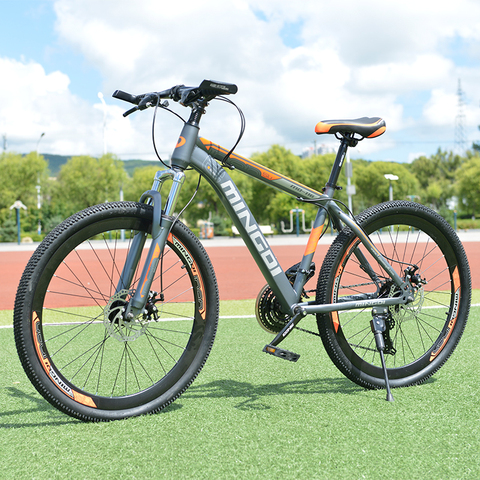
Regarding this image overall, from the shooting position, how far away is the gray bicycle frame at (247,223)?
262 cm

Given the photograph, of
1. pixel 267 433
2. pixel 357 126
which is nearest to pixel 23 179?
pixel 357 126

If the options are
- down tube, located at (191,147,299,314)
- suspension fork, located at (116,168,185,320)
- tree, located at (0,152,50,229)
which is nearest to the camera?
suspension fork, located at (116,168,185,320)

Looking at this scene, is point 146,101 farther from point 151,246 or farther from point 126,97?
point 151,246

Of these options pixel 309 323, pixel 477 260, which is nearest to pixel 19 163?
pixel 477 260

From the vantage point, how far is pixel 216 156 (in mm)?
2818

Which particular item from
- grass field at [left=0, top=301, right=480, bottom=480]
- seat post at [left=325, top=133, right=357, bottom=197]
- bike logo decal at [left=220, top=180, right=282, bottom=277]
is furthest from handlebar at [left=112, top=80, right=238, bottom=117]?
grass field at [left=0, top=301, right=480, bottom=480]

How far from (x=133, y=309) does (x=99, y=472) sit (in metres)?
0.77

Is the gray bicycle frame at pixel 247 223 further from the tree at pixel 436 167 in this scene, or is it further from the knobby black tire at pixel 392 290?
the tree at pixel 436 167

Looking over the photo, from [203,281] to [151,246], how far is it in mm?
361

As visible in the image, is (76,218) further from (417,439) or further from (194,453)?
(417,439)

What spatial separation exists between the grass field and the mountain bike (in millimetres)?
152

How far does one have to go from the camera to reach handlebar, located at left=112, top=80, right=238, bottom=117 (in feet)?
8.64

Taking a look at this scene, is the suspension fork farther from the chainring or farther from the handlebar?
the chainring

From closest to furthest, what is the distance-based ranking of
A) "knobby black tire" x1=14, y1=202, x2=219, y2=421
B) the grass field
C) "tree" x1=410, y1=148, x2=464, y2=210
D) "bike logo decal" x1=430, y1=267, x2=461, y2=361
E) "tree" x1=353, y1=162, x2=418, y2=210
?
the grass field
"knobby black tire" x1=14, y1=202, x2=219, y2=421
"bike logo decal" x1=430, y1=267, x2=461, y2=361
"tree" x1=353, y1=162, x2=418, y2=210
"tree" x1=410, y1=148, x2=464, y2=210
